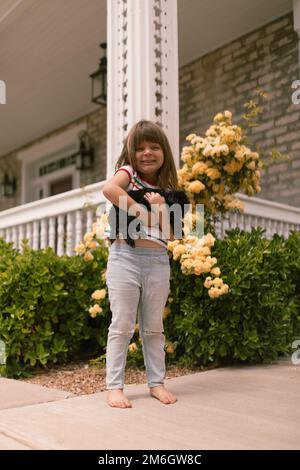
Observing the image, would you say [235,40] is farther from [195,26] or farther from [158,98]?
[158,98]

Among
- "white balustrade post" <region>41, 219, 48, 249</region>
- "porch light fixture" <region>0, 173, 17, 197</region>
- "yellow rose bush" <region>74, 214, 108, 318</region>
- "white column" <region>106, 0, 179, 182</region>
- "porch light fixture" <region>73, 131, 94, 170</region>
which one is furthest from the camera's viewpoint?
"porch light fixture" <region>0, 173, 17, 197</region>

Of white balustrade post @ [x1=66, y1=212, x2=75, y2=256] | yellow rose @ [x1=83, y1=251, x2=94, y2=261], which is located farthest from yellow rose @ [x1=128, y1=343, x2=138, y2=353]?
white balustrade post @ [x1=66, y1=212, x2=75, y2=256]

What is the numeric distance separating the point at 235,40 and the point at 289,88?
113cm

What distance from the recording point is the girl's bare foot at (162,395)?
240 centimetres

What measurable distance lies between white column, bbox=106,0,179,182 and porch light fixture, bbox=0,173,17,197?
24.4 feet

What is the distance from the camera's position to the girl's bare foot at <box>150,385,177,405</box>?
2396 millimetres

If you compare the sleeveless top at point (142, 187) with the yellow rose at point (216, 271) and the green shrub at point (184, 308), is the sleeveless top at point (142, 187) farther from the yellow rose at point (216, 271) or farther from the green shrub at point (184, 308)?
the green shrub at point (184, 308)

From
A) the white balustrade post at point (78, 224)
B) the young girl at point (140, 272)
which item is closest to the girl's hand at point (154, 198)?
the young girl at point (140, 272)

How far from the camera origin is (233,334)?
3293 millimetres

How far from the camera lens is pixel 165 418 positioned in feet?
6.84

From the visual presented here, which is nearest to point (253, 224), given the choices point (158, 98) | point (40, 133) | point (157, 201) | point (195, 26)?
point (158, 98)

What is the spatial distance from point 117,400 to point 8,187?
371 inches

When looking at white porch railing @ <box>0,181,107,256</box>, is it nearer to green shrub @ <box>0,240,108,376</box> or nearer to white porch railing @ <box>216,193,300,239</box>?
green shrub @ <box>0,240,108,376</box>

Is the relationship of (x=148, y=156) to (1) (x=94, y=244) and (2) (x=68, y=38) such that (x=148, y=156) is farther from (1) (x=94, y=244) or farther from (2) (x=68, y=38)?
(2) (x=68, y=38)
